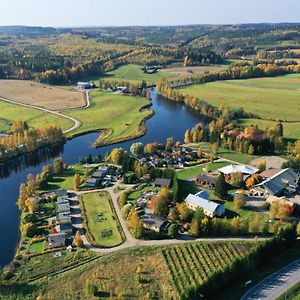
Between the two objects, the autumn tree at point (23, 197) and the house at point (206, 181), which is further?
the house at point (206, 181)

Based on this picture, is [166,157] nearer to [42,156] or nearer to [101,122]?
[42,156]

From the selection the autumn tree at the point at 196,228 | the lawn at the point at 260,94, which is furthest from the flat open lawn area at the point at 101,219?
the lawn at the point at 260,94

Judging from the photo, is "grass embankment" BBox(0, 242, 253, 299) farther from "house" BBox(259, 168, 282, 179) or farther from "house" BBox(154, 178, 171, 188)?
"house" BBox(259, 168, 282, 179)

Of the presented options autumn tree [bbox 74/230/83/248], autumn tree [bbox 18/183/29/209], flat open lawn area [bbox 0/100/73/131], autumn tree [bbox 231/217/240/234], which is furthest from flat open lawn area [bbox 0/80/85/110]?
autumn tree [bbox 231/217/240/234]

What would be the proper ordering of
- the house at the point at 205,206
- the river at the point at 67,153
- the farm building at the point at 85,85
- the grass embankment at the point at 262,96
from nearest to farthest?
the river at the point at 67,153 < the house at the point at 205,206 < the grass embankment at the point at 262,96 < the farm building at the point at 85,85

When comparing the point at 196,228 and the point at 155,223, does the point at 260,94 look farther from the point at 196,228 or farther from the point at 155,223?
the point at 196,228

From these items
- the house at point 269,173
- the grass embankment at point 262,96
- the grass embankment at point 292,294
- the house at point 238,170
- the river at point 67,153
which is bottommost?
the river at point 67,153

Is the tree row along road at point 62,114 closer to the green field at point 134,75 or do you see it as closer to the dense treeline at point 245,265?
the green field at point 134,75
